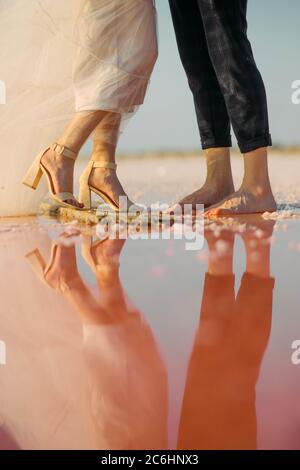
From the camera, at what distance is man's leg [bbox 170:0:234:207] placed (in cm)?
148

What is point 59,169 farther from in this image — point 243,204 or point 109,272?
point 109,272

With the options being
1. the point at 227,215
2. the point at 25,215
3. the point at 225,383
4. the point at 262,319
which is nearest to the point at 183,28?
the point at 227,215

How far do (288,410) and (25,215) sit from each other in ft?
4.45

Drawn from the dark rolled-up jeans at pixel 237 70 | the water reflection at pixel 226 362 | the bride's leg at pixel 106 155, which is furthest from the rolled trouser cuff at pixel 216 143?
the water reflection at pixel 226 362

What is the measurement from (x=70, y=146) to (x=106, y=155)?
0.31ft

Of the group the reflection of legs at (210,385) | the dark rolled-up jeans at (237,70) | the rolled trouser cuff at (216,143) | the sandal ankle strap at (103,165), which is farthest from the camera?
the rolled trouser cuff at (216,143)

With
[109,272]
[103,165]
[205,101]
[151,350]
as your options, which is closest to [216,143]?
[205,101]

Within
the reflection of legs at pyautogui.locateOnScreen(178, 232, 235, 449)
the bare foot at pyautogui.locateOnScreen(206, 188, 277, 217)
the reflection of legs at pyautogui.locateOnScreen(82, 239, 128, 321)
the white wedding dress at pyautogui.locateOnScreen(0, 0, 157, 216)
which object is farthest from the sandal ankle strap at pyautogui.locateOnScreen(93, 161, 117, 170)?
the reflection of legs at pyautogui.locateOnScreen(178, 232, 235, 449)

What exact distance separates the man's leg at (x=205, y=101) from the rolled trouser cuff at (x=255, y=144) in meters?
0.18

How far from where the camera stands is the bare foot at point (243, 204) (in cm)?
139

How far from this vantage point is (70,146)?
1378mm

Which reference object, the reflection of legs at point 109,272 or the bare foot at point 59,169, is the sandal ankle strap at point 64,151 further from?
the reflection of legs at point 109,272

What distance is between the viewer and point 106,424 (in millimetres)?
365
